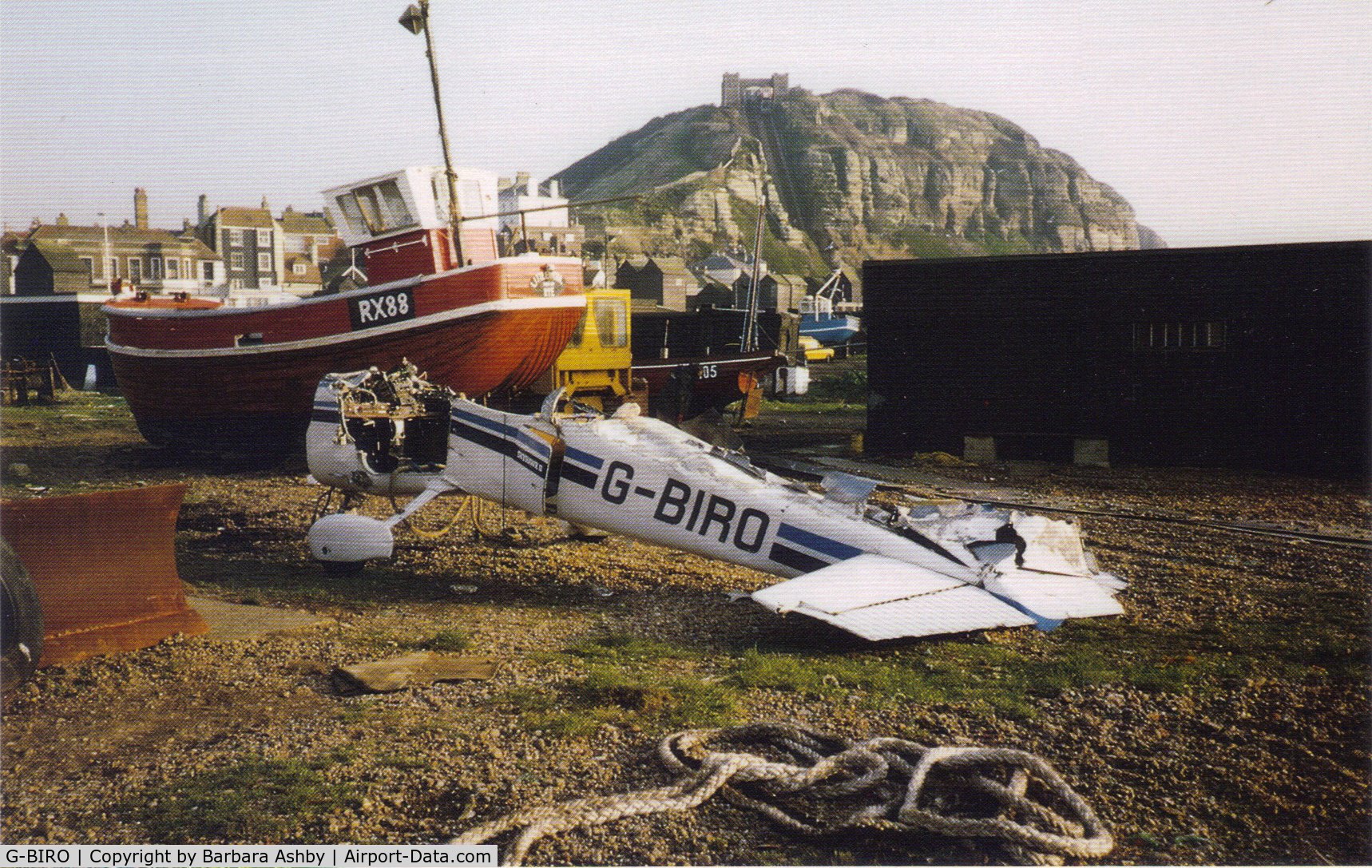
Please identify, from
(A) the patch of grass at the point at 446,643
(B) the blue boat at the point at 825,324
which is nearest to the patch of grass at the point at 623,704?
(A) the patch of grass at the point at 446,643

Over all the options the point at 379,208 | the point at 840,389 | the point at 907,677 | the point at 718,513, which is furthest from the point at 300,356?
the point at 840,389

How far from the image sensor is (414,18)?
13906mm

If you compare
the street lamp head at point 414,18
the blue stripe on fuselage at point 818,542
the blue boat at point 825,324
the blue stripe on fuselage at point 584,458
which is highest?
the street lamp head at point 414,18

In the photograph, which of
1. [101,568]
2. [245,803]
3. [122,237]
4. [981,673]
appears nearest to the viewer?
[245,803]

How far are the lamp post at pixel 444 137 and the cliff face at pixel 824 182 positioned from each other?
47.3 metres

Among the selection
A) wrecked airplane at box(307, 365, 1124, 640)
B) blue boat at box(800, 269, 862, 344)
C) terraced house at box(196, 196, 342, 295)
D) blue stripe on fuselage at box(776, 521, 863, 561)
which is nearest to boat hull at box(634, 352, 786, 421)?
wrecked airplane at box(307, 365, 1124, 640)

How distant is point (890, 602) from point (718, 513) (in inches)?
62.5

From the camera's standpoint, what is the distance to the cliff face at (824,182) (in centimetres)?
7631

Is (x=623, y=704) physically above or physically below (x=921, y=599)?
below

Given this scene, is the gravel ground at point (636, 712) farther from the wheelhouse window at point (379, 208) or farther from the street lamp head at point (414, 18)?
the street lamp head at point (414, 18)

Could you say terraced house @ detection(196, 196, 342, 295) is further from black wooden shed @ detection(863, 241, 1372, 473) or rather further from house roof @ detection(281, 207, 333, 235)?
black wooden shed @ detection(863, 241, 1372, 473)

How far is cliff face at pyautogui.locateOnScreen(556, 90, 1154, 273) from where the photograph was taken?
76.3 metres

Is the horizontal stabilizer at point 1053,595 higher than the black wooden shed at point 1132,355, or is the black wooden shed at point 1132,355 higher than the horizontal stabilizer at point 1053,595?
the black wooden shed at point 1132,355

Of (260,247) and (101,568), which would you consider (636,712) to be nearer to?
(101,568)
